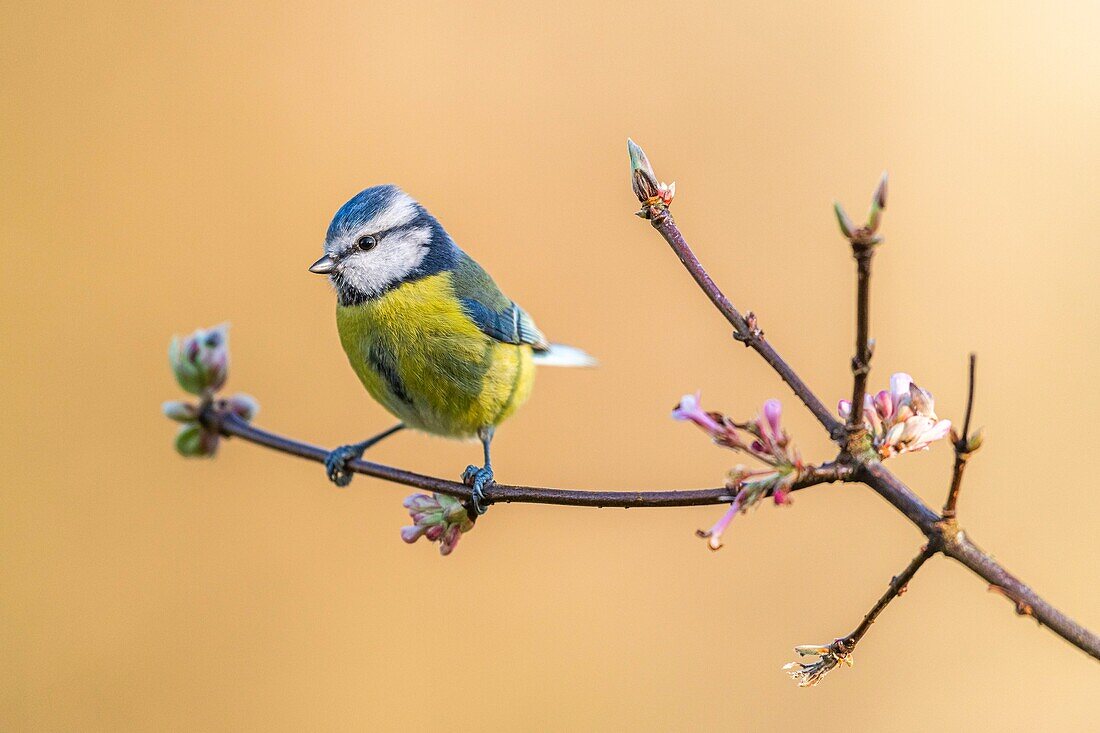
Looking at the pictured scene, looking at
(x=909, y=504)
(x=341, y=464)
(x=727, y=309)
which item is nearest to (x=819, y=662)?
(x=909, y=504)

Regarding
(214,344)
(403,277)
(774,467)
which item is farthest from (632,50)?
(774,467)

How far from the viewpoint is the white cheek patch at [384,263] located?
88.4 inches

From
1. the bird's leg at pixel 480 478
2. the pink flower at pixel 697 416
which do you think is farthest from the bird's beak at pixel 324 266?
the pink flower at pixel 697 416

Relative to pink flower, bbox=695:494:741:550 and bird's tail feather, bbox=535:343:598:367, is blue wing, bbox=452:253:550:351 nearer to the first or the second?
bird's tail feather, bbox=535:343:598:367

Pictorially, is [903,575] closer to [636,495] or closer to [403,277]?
[636,495]

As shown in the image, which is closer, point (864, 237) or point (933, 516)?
A: point (864, 237)

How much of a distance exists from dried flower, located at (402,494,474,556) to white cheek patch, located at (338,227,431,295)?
32.5 inches

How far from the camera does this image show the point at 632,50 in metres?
5.26

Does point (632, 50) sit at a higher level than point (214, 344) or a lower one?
higher

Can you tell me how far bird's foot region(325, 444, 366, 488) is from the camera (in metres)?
1.74

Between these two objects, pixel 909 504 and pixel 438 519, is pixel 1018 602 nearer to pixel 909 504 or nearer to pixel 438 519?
pixel 909 504

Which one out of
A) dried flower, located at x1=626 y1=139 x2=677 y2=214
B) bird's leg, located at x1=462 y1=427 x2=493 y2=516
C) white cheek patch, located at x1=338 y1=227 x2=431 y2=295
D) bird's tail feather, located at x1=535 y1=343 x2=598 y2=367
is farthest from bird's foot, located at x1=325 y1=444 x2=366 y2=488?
dried flower, located at x1=626 y1=139 x2=677 y2=214

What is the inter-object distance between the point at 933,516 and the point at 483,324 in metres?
1.41

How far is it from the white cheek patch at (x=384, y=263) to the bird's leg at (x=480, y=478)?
1.40ft
